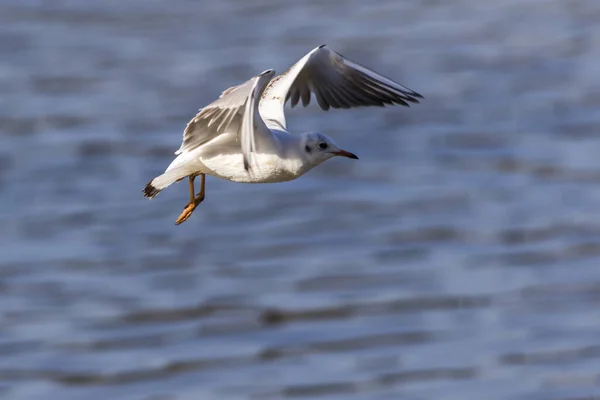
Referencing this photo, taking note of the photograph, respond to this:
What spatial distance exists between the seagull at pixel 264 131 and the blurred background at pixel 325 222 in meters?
5.32

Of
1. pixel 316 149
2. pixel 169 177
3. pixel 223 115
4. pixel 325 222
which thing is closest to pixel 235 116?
pixel 223 115

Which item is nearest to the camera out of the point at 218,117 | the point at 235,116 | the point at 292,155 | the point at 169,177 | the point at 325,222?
the point at 218,117

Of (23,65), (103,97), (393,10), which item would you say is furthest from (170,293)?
(393,10)

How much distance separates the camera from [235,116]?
9.85 metres

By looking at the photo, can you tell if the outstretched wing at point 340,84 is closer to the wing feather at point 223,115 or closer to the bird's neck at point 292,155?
the wing feather at point 223,115

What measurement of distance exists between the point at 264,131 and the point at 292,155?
0.25 m

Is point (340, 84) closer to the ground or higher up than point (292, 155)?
higher up

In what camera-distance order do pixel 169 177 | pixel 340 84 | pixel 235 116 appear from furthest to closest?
pixel 340 84 → pixel 169 177 → pixel 235 116

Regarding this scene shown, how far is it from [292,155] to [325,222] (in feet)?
31.3

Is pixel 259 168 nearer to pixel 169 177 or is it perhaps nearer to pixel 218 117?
pixel 218 117

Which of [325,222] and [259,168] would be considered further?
[325,222]

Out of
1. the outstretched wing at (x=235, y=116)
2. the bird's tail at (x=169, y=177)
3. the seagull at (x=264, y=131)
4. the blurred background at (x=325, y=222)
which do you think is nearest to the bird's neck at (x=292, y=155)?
the seagull at (x=264, y=131)

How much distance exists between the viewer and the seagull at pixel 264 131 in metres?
9.51

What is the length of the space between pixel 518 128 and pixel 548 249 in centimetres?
321
